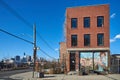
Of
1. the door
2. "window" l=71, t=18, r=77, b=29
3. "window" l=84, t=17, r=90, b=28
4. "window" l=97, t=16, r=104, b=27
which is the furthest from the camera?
the door

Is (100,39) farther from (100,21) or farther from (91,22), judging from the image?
(91,22)

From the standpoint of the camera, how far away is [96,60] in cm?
4831

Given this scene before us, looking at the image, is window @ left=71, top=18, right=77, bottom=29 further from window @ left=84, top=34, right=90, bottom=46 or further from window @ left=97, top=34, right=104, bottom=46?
window @ left=97, top=34, right=104, bottom=46

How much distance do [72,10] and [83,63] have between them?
33.1 feet

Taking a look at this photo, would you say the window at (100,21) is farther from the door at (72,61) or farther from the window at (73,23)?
the door at (72,61)

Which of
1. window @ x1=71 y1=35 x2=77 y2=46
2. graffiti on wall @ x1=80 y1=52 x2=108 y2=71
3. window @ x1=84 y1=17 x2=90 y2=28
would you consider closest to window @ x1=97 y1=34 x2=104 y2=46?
graffiti on wall @ x1=80 y1=52 x2=108 y2=71

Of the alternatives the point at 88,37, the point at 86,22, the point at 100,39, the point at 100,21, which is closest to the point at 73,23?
the point at 86,22

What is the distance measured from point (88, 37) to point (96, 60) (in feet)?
14.7

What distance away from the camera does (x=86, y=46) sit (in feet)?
161

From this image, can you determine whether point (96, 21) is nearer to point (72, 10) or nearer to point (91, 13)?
point (91, 13)

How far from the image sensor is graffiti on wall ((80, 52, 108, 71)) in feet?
157

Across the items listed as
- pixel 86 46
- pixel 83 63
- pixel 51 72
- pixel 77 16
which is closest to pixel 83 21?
pixel 77 16

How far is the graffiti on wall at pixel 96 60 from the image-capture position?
4778cm

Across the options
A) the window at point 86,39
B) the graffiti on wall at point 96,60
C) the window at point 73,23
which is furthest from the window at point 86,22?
the graffiti on wall at point 96,60
